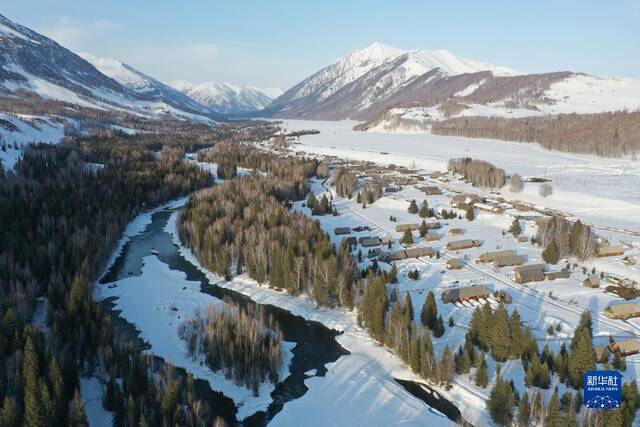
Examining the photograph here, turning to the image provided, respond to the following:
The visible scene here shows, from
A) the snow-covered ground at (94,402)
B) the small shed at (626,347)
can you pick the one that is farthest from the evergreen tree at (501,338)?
the snow-covered ground at (94,402)

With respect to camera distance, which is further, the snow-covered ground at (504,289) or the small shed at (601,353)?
the snow-covered ground at (504,289)

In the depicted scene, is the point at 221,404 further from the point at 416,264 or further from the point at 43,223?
the point at 43,223

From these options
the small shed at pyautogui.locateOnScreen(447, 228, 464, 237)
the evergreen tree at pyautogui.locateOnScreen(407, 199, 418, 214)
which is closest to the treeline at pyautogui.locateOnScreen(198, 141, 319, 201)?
the evergreen tree at pyautogui.locateOnScreen(407, 199, 418, 214)

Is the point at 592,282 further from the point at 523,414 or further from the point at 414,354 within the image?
the point at 523,414

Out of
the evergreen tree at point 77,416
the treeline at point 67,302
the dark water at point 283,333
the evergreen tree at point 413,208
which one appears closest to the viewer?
the evergreen tree at point 77,416

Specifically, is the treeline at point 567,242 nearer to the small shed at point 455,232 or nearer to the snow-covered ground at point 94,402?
the small shed at point 455,232

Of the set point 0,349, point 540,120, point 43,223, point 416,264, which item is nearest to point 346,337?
point 416,264
